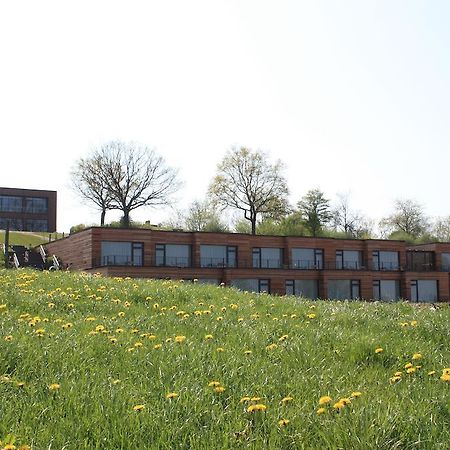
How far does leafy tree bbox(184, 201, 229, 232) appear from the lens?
67125 mm

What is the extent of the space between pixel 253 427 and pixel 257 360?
5.94ft

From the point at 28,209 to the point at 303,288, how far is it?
6281cm

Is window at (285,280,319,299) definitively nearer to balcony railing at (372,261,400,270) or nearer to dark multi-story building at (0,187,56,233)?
balcony railing at (372,261,400,270)

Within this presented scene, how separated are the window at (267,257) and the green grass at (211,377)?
35697 mm

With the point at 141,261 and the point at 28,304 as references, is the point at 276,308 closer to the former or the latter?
the point at 28,304

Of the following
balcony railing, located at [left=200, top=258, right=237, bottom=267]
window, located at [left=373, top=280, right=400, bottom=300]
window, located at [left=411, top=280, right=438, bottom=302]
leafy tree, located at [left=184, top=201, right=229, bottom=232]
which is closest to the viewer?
balcony railing, located at [left=200, top=258, right=237, bottom=267]

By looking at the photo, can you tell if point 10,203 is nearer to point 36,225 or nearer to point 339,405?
point 36,225

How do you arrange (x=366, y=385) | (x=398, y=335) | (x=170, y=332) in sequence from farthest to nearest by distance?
(x=398, y=335) → (x=170, y=332) → (x=366, y=385)

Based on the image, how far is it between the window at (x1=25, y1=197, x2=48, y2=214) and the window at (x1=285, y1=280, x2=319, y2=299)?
204ft

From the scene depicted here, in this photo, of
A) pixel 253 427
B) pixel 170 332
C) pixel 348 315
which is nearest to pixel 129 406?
pixel 253 427

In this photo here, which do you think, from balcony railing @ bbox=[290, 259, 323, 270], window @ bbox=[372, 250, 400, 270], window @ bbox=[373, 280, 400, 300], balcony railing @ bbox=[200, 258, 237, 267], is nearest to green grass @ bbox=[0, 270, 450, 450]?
balcony railing @ bbox=[200, 258, 237, 267]

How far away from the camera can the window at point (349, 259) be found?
162 ft

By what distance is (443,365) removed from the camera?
6402 millimetres

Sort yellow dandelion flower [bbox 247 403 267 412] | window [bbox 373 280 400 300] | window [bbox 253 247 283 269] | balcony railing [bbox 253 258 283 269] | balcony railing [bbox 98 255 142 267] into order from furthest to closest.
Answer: window [bbox 373 280 400 300] → window [bbox 253 247 283 269] → balcony railing [bbox 253 258 283 269] → balcony railing [bbox 98 255 142 267] → yellow dandelion flower [bbox 247 403 267 412]
